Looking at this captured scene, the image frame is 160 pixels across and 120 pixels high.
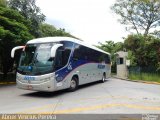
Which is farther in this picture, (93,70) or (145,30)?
(145,30)

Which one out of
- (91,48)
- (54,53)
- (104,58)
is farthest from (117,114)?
(104,58)

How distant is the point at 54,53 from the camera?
1418cm

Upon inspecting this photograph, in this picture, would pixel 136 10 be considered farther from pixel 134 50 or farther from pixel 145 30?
pixel 134 50

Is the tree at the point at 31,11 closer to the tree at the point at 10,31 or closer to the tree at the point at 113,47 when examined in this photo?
the tree at the point at 10,31

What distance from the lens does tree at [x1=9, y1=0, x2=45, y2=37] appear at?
1102 inches

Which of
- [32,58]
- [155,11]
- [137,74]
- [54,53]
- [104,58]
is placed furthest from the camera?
[155,11]

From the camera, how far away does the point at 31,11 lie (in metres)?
28.7

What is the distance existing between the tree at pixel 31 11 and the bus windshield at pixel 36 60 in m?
12.5

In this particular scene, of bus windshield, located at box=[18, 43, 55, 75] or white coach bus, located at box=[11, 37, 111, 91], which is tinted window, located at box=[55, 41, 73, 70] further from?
bus windshield, located at box=[18, 43, 55, 75]

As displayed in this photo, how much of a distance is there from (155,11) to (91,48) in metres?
24.3

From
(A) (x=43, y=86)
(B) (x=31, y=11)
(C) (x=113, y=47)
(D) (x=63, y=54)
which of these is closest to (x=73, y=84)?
(D) (x=63, y=54)

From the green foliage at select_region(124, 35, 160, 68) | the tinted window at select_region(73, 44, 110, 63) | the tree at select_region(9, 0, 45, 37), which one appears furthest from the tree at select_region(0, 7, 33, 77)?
the green foliage at select_region(124, 35, 160, 68)

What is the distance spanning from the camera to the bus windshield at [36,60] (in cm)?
1475

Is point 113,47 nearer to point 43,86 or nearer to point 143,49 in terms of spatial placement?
point 143,49
